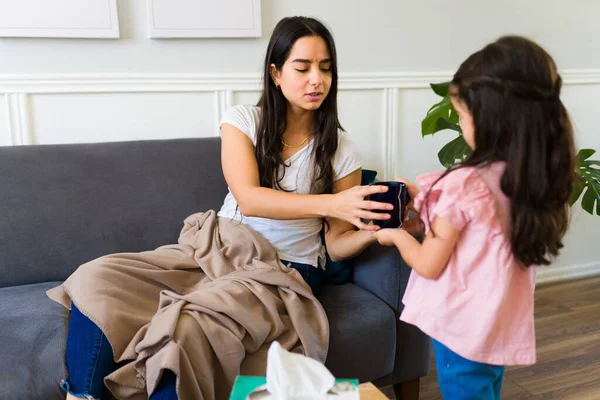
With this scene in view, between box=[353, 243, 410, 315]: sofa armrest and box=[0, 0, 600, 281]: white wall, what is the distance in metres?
0.86

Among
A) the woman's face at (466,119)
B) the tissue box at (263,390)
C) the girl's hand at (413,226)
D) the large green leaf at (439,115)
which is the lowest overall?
the tissue box at (263,390)

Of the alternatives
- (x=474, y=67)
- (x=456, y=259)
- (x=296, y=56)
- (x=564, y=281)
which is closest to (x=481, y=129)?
(x=474, y=67)

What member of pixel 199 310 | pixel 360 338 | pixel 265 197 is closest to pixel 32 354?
pixel 199 310

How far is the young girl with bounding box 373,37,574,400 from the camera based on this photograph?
3.43ft

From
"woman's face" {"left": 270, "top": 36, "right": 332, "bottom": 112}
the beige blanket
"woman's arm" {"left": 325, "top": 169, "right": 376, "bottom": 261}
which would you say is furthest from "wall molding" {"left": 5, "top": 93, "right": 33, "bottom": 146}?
"woman's arm" {"left": 325, "top": 169, "right": 376, "bottom": 261}

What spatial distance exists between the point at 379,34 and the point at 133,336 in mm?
1640

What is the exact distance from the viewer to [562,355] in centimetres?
211

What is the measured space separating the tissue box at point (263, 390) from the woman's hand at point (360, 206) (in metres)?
0.40

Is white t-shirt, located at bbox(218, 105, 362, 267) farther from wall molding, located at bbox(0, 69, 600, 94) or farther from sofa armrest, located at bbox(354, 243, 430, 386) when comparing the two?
wall molding, located at bbox(0, 69, 600, 94)

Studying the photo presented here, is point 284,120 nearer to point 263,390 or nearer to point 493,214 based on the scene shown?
point 493,214

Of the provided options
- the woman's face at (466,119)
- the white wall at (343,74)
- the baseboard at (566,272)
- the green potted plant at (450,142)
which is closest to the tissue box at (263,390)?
the woman's face at (466,119)

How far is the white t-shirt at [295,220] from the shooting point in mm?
1664

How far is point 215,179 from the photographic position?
1961mm

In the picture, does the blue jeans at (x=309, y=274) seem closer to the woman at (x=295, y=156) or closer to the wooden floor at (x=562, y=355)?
the woman at (x=295, y=156)
